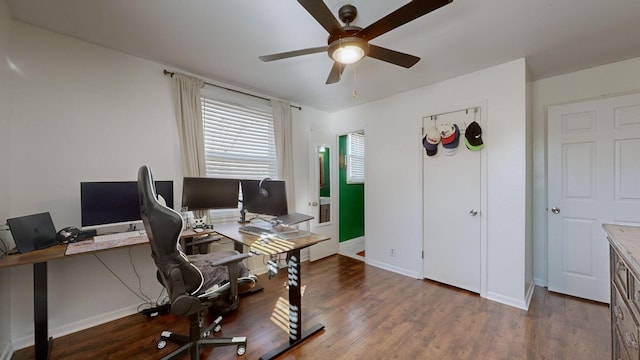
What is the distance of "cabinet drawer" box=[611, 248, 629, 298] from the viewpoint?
116 cm

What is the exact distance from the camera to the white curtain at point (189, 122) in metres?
2.67

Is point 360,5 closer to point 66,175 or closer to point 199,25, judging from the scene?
point 199,25

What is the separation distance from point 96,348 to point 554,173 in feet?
15.9

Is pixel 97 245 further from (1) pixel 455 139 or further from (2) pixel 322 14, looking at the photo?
(1) pixel 455 139

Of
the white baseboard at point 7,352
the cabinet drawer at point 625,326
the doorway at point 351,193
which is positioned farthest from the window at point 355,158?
the white baseboard at point 7,352

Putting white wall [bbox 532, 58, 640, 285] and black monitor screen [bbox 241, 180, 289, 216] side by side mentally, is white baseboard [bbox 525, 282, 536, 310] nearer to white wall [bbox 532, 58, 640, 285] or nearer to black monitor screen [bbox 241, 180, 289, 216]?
white wall [bbox 532, 58, 640, 285]

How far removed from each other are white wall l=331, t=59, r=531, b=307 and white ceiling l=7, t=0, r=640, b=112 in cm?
28

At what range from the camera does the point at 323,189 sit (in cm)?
419

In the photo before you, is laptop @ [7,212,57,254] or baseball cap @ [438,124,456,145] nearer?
laptop @ [7,212,57,254]

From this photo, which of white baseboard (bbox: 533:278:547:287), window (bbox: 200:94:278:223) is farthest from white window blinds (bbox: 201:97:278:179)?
white baseboard (bbox: 533:278:547:287)

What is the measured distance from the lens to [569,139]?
277 cm

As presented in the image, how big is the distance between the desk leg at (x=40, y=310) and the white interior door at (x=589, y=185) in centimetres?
479

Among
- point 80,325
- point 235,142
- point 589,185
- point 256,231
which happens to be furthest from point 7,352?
point 589,185

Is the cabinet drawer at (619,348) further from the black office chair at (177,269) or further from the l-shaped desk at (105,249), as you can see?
the black office chair at (177,269)
